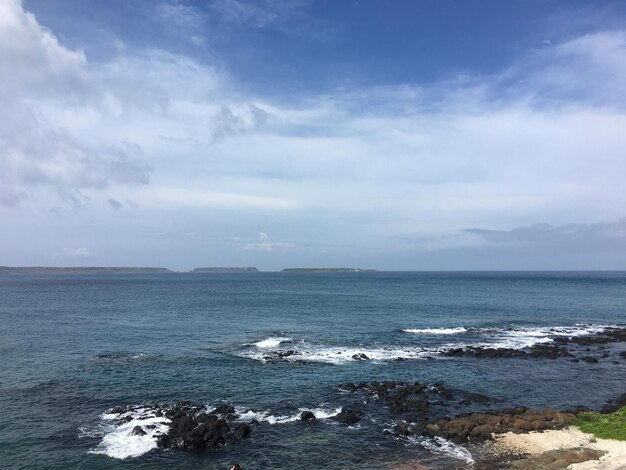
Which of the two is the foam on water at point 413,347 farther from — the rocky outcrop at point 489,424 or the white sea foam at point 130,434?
the rocky outcrop at point 489,424

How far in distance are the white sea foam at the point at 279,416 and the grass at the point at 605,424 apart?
59.4 feet

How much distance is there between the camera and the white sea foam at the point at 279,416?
35.2 metres

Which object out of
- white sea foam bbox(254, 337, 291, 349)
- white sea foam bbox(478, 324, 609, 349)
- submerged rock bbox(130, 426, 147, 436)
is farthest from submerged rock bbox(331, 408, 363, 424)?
white sea foam bbox(478, 324, 609, 349)

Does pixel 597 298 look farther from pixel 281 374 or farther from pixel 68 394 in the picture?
pixel 68 394

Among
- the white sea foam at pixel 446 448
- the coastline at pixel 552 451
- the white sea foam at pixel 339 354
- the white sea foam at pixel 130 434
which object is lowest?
the white sea foam at pixel 446 448

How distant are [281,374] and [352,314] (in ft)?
167

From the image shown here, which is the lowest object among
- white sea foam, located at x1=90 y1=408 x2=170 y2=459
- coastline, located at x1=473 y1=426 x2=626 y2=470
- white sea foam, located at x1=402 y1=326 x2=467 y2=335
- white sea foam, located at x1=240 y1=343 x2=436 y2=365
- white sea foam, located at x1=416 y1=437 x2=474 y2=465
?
white sea foam, located at x1=416 y1=437 x2=474 y2=465

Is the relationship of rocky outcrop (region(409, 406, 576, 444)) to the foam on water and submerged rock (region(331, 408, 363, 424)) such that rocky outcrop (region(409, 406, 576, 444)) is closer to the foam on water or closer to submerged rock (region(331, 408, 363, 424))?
submerged rock (region(331, 408, 363, 424))

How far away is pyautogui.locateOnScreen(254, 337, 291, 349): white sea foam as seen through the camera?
61.4 m

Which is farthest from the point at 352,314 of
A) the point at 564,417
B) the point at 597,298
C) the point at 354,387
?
the point at 597,298

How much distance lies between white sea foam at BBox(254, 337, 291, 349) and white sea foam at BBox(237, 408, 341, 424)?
2418 centimetres

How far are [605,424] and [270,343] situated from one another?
41.2 m

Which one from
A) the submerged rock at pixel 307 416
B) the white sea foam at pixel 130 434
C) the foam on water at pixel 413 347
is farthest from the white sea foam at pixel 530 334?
the white sea foam at pixel 130 434

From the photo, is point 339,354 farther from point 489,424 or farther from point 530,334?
point 530,334
